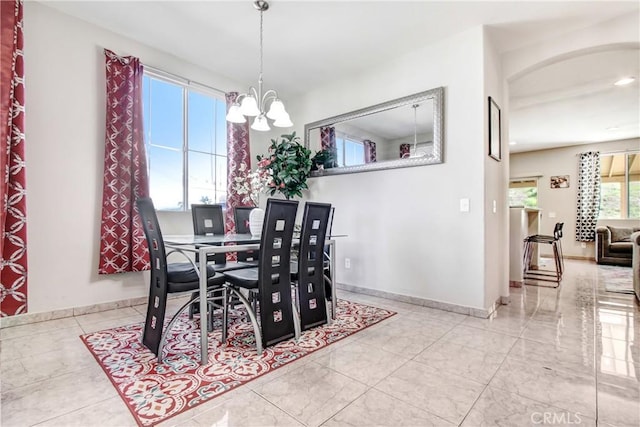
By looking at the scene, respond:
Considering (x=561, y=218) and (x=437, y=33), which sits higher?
(x=437, y=33)

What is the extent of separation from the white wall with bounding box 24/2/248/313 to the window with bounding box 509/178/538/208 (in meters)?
9.34

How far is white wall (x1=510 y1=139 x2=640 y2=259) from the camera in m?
7.27

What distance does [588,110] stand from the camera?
208 inches

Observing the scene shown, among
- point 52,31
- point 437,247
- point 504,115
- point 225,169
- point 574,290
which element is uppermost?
point 52,31

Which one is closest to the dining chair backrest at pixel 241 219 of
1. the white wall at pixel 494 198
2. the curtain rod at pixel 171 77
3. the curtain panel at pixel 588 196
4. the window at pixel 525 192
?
the curtain rod at pixel 171 77

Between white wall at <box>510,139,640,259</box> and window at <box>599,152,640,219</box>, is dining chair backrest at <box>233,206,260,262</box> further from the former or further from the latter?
window at <box>599,152,640,219</box>

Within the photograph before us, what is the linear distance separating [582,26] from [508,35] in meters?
0.63

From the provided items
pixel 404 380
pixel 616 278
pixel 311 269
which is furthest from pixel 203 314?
pixel 616 278

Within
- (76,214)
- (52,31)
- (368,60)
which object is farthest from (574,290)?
(52,31)

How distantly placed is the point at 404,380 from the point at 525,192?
8.80 meters

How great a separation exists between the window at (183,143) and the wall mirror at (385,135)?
139 centimetres

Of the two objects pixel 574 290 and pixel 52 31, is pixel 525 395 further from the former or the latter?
pixel 52 31

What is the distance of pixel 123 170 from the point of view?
10.4 ft

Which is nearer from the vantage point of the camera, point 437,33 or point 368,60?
point 437,33
